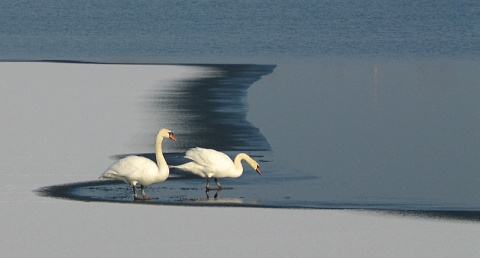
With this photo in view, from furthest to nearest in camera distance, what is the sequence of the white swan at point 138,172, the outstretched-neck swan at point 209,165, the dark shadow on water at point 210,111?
the dark shadow on water at point 210,111 → the outstretched-neck swan at point 209,165 → the white swan at point 138,172

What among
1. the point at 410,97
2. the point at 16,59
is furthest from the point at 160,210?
the point at 16,59

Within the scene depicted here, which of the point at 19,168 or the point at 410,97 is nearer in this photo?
the point at 19,168

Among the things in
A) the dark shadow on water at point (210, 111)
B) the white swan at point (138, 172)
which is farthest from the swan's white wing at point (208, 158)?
the dark shadow on water at point (210, 111)

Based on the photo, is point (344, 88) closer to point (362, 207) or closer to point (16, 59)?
point (362, 207)

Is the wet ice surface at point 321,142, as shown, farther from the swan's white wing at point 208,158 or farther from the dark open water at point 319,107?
the swan's white wing at point 208,158

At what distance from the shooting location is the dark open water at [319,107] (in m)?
18.8

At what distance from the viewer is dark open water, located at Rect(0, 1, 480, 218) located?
61.7ft

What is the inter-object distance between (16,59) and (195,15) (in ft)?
172

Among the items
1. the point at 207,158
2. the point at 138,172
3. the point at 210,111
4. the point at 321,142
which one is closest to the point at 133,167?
the point at 138,172

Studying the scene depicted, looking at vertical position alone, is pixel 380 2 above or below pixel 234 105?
above

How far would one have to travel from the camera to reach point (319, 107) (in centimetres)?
3003

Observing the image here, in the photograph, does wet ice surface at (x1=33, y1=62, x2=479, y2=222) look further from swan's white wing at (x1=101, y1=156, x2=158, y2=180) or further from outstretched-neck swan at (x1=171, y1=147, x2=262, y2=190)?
swan's white wing at (x1=101, y1=156, x2=158, y2=180)

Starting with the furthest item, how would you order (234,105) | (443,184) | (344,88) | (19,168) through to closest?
1. (344,88)
2. (234,105)
3. (19,168)
4. (443,184)

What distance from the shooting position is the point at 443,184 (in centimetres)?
1945
